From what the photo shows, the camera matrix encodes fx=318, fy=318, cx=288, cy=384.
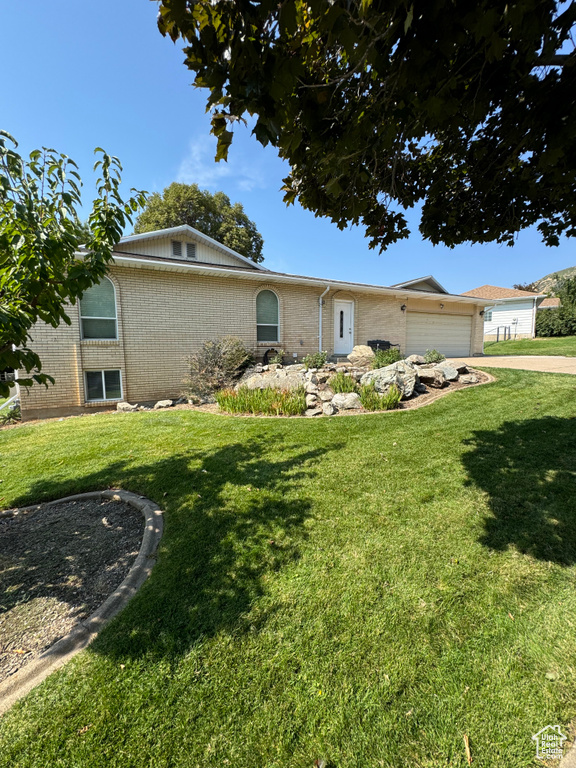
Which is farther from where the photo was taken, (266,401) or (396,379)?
(396,379)

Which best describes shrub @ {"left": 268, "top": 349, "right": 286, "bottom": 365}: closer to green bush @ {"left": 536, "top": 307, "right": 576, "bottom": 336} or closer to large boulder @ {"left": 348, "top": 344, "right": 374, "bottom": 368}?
large boulder @ {"left": 348, "top": 344, "right": 374, "bottom": 368}

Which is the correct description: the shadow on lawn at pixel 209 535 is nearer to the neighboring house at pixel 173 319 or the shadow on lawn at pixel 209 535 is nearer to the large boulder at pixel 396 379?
the large boulder at pixel 396 379

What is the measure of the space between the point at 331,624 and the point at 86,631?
1.53m

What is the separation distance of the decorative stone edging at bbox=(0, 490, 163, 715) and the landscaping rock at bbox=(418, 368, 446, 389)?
7319 millimetres

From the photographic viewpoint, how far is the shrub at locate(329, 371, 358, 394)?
7.98 m

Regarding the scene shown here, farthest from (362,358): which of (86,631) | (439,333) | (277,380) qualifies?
(86,631)

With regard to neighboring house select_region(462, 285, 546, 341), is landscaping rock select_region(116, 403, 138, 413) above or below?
below

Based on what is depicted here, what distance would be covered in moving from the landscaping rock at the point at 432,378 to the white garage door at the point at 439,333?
315 inches

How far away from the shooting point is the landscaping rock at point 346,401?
720 centimetres

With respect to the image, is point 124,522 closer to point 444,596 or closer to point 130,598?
point 130,598

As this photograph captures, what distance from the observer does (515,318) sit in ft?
89.5

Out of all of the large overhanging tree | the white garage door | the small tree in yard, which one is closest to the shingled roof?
the white garage door

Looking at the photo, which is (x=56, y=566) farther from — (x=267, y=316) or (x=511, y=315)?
(x=511, y=315)

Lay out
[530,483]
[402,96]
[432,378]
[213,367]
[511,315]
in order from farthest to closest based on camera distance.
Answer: [511,315] < [213,367] < [432,378] < [530,483] < [402,96]
